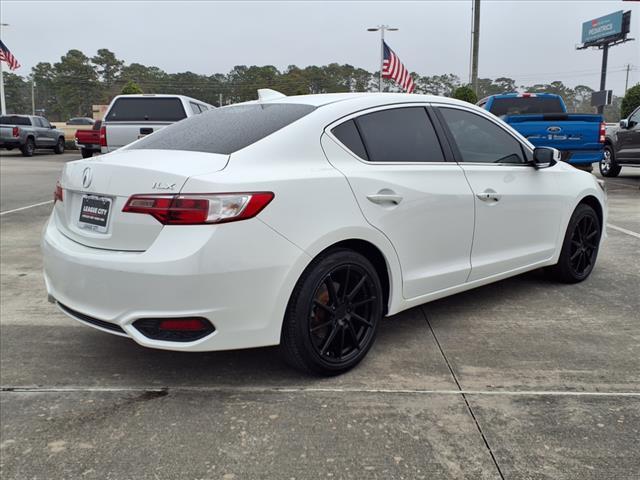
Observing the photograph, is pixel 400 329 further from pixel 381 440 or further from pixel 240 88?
pixel 240 88

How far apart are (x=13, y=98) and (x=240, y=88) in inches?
1750

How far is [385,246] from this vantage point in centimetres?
324

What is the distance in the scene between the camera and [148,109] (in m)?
12.4

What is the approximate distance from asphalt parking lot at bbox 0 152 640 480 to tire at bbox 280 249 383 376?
0.46 ft

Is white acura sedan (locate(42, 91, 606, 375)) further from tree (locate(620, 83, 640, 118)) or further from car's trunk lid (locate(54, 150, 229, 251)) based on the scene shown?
tree (locate(620, 83, 640, 118))

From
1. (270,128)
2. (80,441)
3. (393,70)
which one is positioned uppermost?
(393,70)

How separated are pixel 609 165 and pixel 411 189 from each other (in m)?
12.5

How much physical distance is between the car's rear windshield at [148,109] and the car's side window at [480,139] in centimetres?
924

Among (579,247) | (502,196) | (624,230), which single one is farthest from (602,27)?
(502,196)

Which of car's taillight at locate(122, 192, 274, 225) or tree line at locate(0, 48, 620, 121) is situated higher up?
tree line at locate(0, 48, 620, 121)

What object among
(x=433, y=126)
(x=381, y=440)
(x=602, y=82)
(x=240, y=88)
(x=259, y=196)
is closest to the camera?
(x=381, y=440)

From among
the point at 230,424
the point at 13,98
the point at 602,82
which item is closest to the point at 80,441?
the point at 230,424

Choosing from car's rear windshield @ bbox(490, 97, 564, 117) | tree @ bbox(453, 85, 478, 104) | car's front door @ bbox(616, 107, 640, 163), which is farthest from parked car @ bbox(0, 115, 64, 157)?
car's front door @ bbox(616, 107, 640, 163)

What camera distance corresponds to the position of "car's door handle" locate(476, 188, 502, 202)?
382cm
